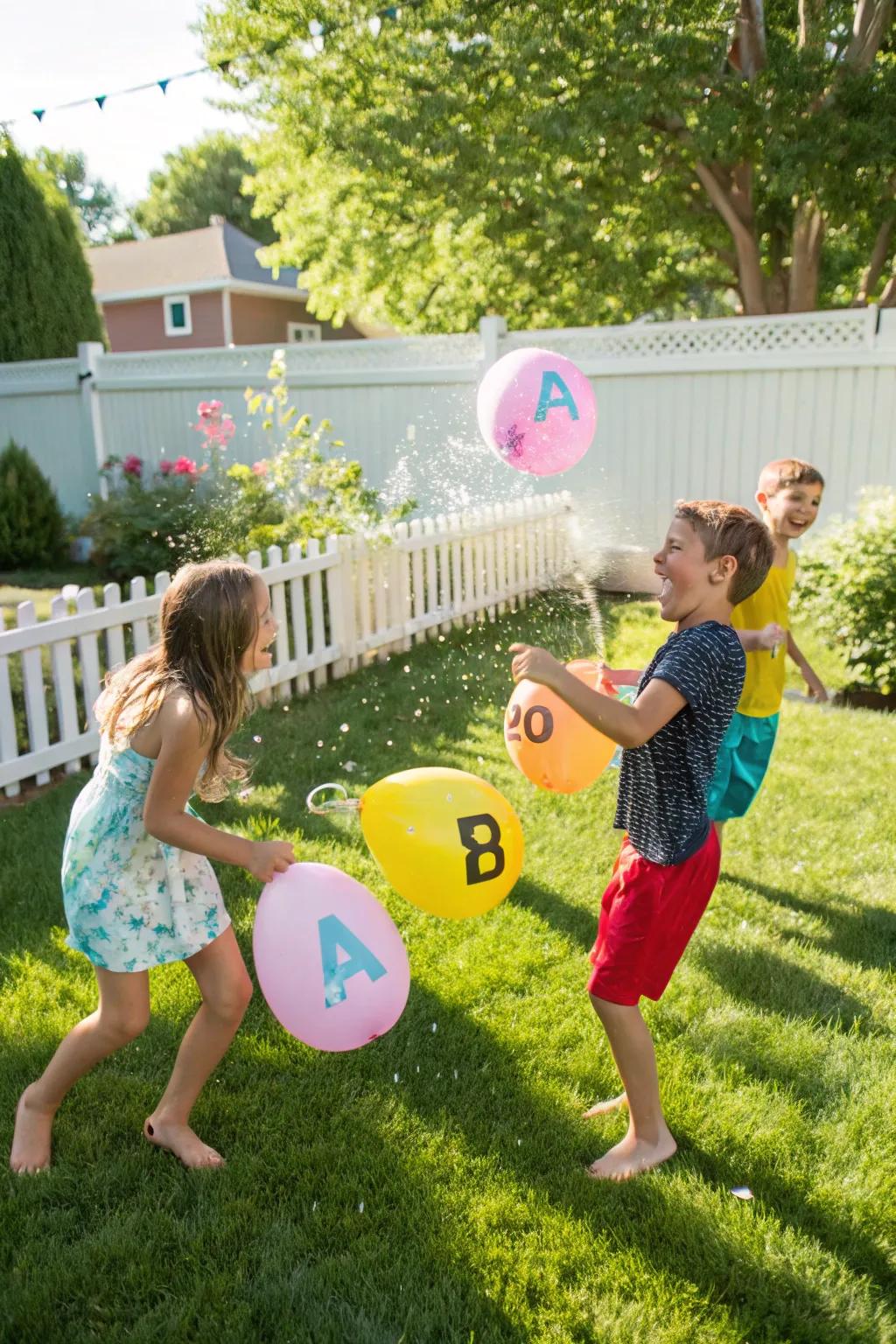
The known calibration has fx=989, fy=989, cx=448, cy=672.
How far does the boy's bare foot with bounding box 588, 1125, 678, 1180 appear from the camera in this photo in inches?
91.4

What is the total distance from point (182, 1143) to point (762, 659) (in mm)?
2426

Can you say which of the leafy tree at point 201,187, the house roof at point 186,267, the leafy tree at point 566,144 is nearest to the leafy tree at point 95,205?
the leafy tree at point 201,187

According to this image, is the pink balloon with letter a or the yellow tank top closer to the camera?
the pink balloon with letter a

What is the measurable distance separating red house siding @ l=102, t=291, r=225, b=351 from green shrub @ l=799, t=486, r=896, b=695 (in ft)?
64.8

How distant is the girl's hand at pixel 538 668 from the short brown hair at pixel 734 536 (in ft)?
1.57

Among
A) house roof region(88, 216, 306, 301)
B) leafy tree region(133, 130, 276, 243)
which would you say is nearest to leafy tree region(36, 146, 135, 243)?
Result: leafy tree region(133, 130, 276, 243)

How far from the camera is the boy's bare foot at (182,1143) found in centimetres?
231

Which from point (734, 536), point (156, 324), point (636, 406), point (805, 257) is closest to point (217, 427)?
point (636, 406)

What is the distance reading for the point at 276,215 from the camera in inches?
595

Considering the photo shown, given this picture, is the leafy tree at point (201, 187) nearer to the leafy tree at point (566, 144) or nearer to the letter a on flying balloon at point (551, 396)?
the leafy tree at point (566, 144)

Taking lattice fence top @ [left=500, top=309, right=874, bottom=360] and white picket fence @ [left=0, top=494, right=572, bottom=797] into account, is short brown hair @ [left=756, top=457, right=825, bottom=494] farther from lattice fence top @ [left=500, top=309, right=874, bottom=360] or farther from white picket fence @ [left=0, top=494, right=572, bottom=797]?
lattice fence top @ [left=500, top=309, right=874, bottom=360]

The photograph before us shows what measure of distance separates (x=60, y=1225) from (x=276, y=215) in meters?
15.4

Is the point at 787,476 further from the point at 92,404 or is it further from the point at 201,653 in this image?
the point at 92,404

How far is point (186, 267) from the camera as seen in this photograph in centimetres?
2469
